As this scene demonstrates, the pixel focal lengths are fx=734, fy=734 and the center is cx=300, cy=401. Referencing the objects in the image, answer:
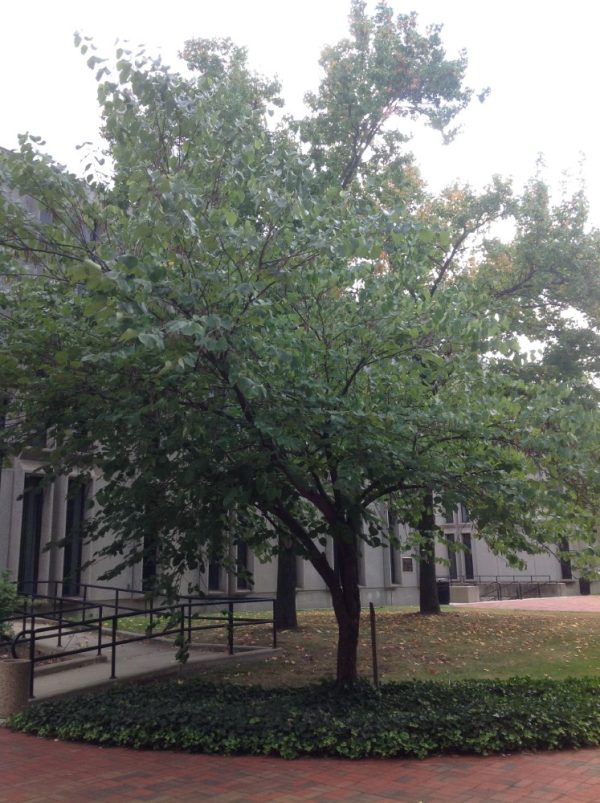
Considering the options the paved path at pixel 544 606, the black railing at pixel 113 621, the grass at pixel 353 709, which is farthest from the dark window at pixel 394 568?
the grass at pixel 353 709

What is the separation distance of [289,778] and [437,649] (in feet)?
22.3

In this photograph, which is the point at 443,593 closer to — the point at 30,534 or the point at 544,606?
the point at 544,606

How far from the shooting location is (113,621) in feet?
34.4

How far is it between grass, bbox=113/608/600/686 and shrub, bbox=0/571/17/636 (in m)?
3.24

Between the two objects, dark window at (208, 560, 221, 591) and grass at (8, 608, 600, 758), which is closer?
grass at (8, 608, 600, 758)

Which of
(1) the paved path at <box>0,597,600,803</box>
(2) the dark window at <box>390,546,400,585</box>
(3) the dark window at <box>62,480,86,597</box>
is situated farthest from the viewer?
(2) the dark window at <box>390,546,400,585</box>

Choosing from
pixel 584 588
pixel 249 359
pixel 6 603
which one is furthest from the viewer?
→ pixel 584 588

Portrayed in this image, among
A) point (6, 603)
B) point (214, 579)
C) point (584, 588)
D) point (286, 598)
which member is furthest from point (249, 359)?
point (584, 588)

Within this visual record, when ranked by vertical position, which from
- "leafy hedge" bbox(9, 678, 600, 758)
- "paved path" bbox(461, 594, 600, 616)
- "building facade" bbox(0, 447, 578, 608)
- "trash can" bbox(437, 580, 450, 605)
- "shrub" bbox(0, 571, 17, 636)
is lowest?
"leafy hedge" bbox(9, 678, 600, 758)

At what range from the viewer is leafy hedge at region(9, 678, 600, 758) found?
707 cm

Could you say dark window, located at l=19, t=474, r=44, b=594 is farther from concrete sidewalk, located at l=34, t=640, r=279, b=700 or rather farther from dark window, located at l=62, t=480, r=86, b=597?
concrete sidewalk, located at l=34, t=640, r=279, b=700

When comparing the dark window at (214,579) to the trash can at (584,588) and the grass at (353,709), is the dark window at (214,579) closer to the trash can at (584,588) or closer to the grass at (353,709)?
the grass at (353,709)

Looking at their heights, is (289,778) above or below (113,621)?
below

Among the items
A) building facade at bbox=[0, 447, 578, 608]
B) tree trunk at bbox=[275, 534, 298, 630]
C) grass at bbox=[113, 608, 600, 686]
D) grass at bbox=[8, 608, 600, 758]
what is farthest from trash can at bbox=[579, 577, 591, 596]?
grass at bbox=[8, 608, 600, 758]
